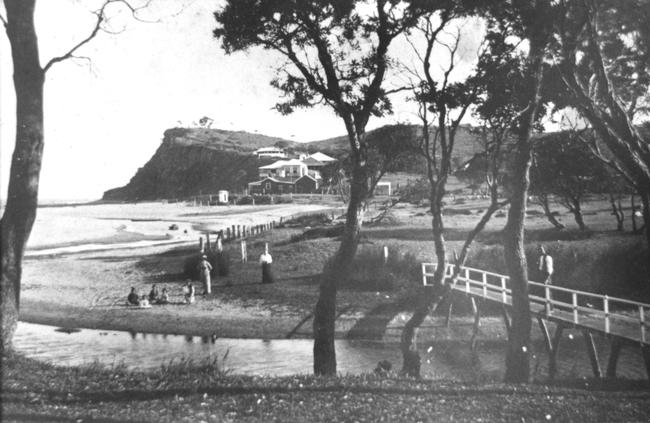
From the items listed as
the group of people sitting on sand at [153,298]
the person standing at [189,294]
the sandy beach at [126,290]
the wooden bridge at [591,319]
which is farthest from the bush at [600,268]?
the group of people sitting on sand at [153,298]

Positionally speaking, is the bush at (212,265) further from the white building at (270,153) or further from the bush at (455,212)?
the white building at (270,153)

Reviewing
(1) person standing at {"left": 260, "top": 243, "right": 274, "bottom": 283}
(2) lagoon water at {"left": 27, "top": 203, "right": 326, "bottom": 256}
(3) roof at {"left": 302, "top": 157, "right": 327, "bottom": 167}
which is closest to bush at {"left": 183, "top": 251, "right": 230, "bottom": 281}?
(1) person standing at {"left": 260, "top": 243, "right": 274, "bottom": 283}

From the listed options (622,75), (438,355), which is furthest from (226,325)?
(622,75)

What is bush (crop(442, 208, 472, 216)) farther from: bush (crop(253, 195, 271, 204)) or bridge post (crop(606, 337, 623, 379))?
bridge post (crop(606, 337, 623, 379))

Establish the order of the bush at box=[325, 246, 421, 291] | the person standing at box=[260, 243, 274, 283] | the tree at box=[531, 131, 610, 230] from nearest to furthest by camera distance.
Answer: the bush at box=[325, 246, 421, 291] < the person standing at box=[260, 243, 274, 283] < the tree at box=[531, 131, 610, 230]

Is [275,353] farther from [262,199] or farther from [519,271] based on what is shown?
[262,199]

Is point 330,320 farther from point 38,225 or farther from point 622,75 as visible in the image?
point 38,225
